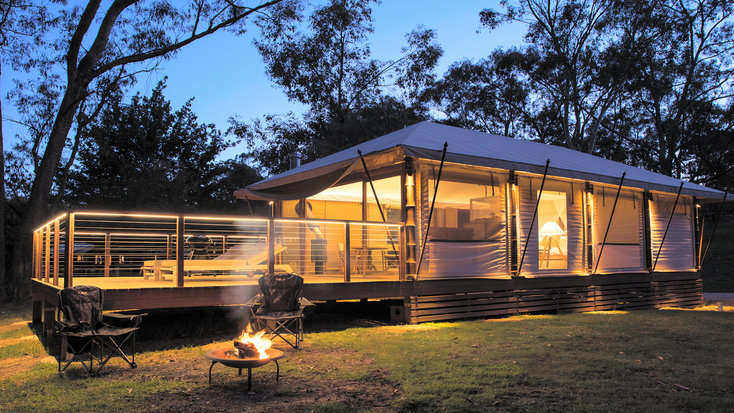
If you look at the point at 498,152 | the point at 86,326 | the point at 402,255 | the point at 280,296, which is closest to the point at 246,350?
the point at 86,326

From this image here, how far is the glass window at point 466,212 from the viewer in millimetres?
8133

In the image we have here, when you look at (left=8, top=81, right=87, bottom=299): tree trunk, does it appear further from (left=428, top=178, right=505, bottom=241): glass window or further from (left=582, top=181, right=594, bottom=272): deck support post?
(left=582, top=181, right=594, bottom=272): deck support post

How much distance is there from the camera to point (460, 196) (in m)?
8.37

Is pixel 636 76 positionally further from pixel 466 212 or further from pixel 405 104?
pixel 466 212

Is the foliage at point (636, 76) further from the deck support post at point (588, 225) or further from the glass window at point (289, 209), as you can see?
the glass window at point (289, 209)

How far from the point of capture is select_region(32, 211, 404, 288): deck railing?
597 cm

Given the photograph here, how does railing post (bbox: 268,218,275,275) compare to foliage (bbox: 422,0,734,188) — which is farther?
foliage (bbox: 422,0,734,188)

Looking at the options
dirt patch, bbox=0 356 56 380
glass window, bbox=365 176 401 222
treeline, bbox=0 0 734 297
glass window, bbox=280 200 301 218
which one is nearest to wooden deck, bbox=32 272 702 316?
dirt patch, bbox=0 356 56 380

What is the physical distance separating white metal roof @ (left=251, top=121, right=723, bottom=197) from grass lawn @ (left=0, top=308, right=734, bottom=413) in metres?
2.63

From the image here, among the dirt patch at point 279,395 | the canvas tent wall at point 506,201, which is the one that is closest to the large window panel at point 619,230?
the canvas tent wall at point 506,201

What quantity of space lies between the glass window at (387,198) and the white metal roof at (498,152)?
2.08 ft

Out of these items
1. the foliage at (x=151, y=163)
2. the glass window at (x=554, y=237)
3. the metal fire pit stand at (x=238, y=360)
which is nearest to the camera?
the metal fire pit stand at (x=238, y=360)

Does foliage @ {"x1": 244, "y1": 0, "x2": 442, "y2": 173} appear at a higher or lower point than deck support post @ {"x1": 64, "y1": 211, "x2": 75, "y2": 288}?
higher

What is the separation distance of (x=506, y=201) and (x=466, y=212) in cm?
77
